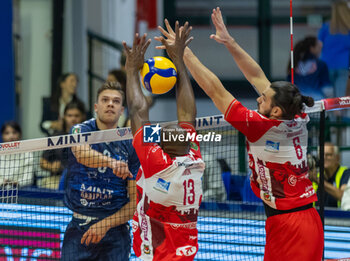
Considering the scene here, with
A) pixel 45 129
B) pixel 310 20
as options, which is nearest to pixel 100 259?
pixel 45 129

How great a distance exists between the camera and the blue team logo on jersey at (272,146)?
15.2 feet

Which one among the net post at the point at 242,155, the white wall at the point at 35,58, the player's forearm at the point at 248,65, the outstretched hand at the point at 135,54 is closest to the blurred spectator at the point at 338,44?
the net post at the point at 242,155

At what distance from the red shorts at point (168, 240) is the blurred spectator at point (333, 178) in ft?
10.4

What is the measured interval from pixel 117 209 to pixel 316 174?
6.40 ft

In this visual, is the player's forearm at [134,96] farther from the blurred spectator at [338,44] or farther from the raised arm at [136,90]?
the blurred spectator at [338,44]

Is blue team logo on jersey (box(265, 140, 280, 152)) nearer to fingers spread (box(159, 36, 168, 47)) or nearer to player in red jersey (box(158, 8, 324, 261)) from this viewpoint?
player in red jersey (box(158, 8, 324, 261))

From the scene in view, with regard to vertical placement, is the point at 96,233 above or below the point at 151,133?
below

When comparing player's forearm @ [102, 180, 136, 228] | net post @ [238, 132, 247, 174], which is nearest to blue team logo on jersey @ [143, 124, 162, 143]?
player's forearm @ [102, 180, 136, 228]

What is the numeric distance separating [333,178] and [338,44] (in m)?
3.61

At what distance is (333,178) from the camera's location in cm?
723

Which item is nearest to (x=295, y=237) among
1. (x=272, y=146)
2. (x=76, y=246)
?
(x=272, y=146)

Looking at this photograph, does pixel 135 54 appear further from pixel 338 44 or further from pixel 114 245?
pixel 338 44

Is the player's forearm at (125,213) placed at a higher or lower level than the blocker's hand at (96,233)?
higher

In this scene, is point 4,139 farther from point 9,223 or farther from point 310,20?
Answer: point 310,20
